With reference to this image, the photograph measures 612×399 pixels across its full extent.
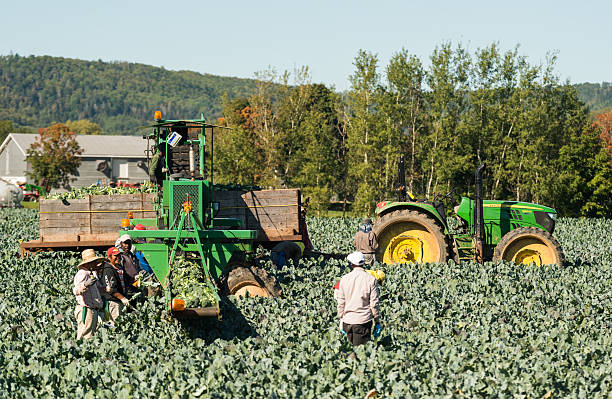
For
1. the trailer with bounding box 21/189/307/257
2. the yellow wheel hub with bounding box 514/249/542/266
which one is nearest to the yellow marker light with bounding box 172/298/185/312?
the trailer with bounding box 21/189/307/257

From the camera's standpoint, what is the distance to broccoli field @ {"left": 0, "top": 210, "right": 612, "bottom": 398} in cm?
852

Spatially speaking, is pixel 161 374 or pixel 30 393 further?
pixel 161 374

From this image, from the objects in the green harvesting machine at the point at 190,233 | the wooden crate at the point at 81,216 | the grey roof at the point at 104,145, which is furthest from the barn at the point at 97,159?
the green harvesting machine at the point at 190,233

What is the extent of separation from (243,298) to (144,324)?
6.09ft

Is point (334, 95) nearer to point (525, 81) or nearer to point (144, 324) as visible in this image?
point (525, 81)

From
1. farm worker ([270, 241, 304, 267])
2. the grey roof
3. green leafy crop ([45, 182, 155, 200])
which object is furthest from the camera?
the grey roof

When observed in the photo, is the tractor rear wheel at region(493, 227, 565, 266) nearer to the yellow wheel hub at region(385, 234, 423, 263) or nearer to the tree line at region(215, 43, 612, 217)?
the yellow wheel hub at region(385, 234, 423, 263)

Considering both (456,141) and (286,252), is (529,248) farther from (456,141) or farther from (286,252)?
(456,141)

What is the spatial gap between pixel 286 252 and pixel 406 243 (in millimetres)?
3040

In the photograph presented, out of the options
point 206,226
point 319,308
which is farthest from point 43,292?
point 319,308

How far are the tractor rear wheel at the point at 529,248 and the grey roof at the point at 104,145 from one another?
231 feet

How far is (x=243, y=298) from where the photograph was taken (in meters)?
12.7

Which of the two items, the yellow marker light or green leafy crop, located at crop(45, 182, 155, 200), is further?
green leafy crop, located at crop(45, 182, 155, 200)

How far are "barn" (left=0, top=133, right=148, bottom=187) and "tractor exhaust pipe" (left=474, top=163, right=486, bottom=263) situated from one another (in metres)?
65.9
